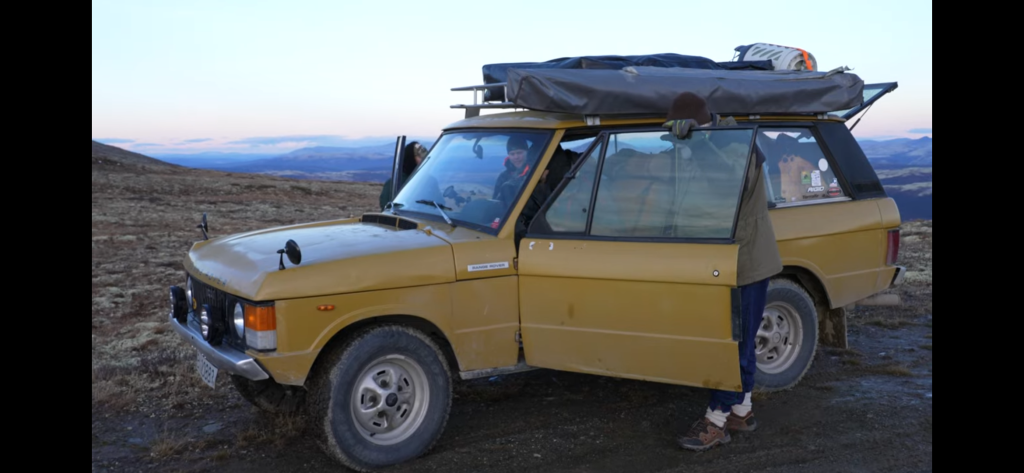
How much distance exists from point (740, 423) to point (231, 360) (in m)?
3.13

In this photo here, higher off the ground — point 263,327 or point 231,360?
point 263,327

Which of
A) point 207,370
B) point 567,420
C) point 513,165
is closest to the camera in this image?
point 207,370

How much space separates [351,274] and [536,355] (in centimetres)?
130

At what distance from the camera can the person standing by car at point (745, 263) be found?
485 cm

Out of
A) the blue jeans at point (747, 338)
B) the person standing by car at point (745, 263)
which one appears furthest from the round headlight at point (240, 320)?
the blue jeans at point (747, 338)

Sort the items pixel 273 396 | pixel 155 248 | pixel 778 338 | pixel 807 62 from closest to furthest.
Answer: pixel 273 396 < pixel 778 338 < pixel 807 62 < pixel 155 248

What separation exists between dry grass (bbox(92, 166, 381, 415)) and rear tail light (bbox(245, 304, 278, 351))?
50.2 inches

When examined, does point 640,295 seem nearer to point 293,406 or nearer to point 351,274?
point 351,274

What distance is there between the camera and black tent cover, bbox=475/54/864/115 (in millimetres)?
5254

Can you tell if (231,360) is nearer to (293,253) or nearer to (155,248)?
(293,253)

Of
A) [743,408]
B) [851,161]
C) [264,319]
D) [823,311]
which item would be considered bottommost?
[743,408]

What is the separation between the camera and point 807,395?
6242mm

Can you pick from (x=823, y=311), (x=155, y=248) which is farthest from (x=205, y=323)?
(x=155, y=248)

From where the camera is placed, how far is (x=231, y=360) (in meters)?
4.48
